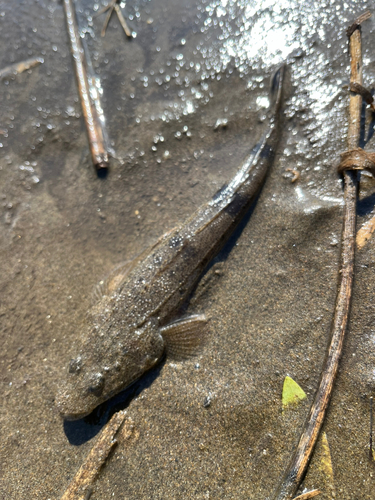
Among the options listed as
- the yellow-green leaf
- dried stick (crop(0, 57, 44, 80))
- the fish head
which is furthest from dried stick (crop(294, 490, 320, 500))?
dried stick (crop(0, 57, 44, 80))

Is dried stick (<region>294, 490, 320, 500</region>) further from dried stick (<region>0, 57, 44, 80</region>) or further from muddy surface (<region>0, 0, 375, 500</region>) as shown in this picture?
dried stick (<region>0, 57, 44, 80</region>)

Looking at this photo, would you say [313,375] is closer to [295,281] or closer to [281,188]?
[295,281]

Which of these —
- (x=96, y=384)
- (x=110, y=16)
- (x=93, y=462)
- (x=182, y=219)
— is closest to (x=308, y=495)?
(x=93, y=462)

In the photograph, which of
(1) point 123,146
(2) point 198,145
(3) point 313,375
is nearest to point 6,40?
(1) point 123,146

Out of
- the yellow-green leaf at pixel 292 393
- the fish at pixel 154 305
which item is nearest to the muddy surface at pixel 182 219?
the yellow-green leaf at pixel 292 393

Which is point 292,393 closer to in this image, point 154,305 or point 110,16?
point 154,305
